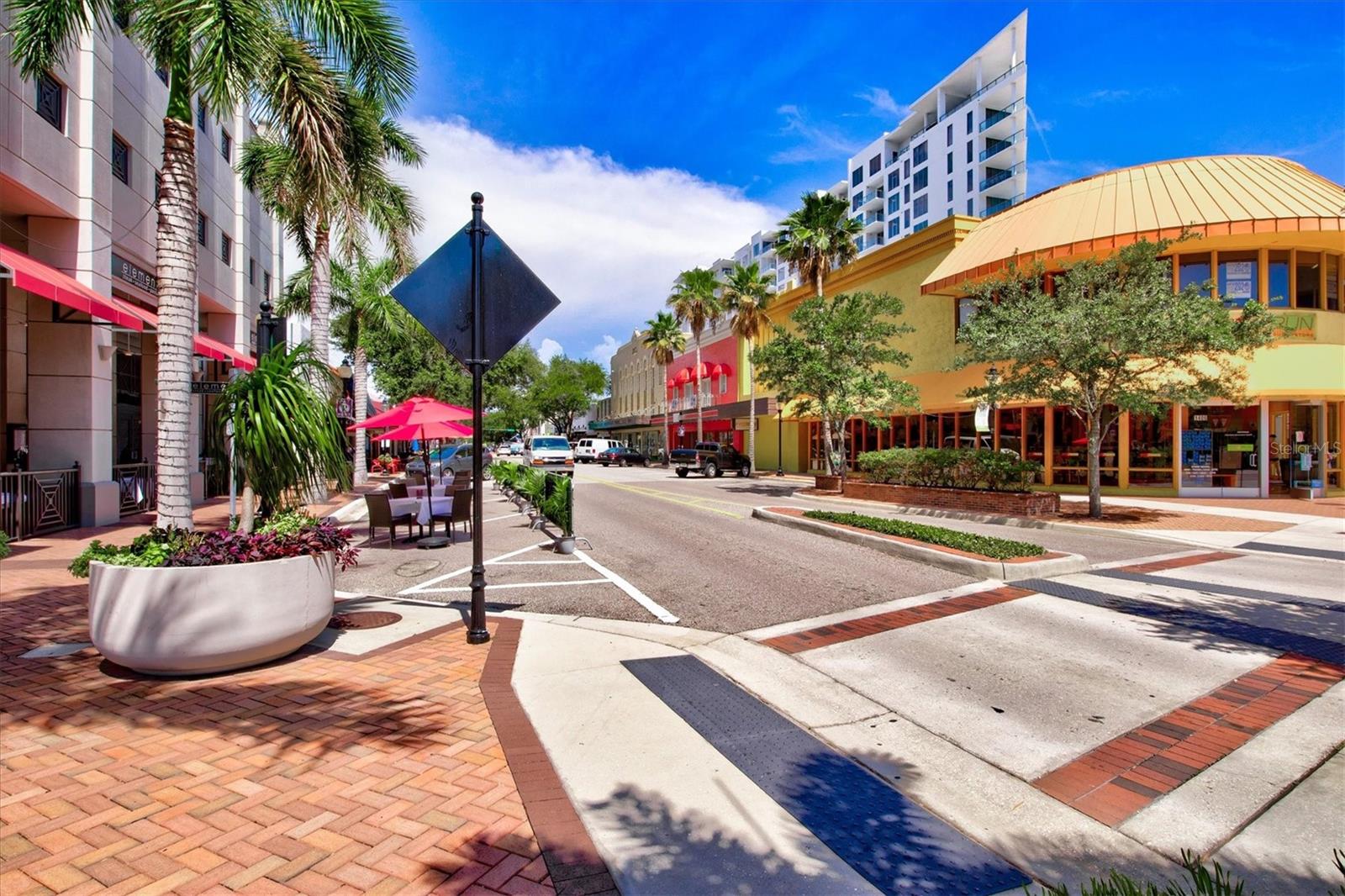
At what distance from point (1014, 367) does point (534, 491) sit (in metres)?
11.3

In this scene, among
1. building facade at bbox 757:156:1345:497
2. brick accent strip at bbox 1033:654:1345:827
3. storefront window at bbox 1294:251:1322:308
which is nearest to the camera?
brick accent strip at bbox 1033:654:1345:827

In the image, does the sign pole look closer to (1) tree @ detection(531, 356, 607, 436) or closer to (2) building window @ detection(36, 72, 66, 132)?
(2) building window @ detection(36, 72, 66, 132)

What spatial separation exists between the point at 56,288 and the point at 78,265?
405 cm

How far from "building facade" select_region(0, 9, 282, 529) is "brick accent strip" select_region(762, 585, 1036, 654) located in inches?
371

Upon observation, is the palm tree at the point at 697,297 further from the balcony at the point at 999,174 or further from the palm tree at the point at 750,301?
the balcony at the point at 999,174

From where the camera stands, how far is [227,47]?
292 inches

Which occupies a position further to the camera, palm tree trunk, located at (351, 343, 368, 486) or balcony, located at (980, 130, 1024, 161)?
balcony, located at (980, 130, 1024, 161)

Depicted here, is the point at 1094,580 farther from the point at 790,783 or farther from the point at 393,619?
the point at 393,619

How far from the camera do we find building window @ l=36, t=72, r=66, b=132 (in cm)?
1221

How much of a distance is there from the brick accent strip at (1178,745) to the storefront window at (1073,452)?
1839 cm

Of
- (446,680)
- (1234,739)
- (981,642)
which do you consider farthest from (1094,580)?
(446,680)

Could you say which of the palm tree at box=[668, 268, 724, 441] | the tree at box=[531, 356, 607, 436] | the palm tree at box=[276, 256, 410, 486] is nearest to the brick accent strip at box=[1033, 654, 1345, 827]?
the palm tree at box=[276, 256, 410, 486]

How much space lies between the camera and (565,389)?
7231 cm

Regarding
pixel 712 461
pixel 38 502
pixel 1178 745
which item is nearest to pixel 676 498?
pixel 712 461
